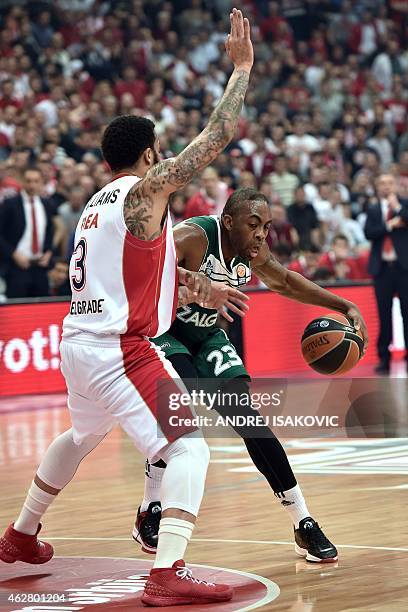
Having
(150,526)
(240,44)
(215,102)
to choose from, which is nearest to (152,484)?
(150,526)

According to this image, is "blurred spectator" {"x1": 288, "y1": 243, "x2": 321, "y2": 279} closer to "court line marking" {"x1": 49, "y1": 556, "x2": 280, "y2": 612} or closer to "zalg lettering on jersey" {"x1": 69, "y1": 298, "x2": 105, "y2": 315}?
"court line marking" {"x1": 49, "y1": 556, "x2": 280, "y2": 612}

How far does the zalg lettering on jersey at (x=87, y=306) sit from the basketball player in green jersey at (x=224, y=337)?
40.1 inches

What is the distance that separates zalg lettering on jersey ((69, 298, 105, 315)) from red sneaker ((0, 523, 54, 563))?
1222mm

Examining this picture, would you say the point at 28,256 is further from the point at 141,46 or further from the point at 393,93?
the point at 393,93

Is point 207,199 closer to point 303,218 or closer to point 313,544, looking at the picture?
point 303,218

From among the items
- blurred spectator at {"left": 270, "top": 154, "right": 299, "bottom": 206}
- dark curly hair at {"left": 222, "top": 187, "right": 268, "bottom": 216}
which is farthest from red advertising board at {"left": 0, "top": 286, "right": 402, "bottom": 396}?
dark curly hair at {"left": 222, "top": 187, "right": 268, "bottom": 216}

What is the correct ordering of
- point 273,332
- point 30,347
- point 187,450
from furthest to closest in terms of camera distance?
1. point 273,332
2. point 30,347
3. point 187,450

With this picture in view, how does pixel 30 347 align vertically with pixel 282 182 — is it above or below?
below

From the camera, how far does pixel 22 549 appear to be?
6.30m

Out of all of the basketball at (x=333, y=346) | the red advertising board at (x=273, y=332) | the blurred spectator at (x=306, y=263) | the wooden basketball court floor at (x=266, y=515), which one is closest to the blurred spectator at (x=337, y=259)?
the blurred spectator at (x=306, y=263)

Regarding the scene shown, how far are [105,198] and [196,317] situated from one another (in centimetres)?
135

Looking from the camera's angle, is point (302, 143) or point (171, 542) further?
point (302, 143)

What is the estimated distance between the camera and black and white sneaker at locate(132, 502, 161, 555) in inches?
268

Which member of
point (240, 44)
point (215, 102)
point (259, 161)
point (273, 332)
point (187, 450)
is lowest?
point (273, 332)
